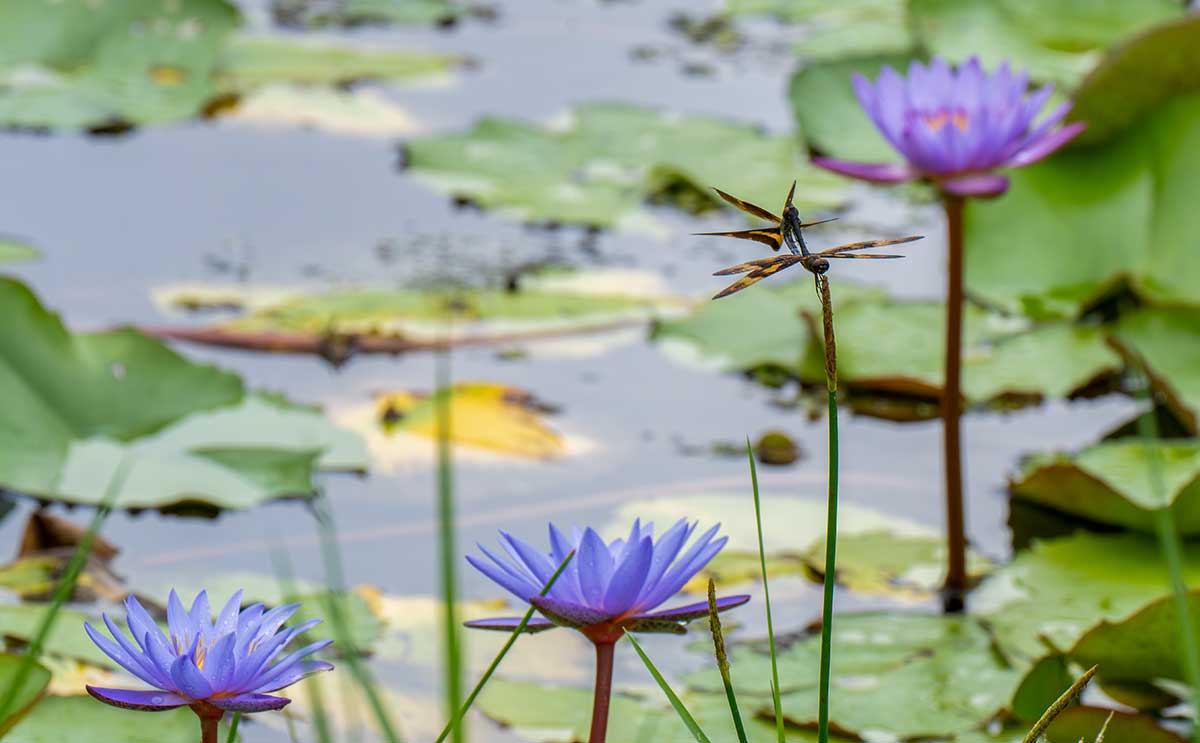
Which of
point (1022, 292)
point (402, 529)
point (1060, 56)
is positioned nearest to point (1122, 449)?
point (1022, 292)

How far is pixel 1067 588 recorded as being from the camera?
1302mm

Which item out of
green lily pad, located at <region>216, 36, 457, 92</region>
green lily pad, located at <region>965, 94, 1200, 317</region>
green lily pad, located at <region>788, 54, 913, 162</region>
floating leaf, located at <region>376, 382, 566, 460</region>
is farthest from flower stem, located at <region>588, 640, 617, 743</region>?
green lily pad, located at <region>216, 36, 457, 92</region>

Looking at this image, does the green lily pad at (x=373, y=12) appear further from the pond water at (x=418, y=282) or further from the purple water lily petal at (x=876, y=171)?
the purple water lily petal at (x=876, y=171)

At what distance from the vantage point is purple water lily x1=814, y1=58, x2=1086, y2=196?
118cm

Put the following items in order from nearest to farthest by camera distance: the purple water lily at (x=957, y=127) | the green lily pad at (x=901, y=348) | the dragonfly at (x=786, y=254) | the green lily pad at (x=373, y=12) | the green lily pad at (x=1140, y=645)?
the dragonfly at (x=786, y=254) < the green lily pad at (x=1140, y=645) < the purple water lily at (x=957, y=127) < the green lily pad at (x=901, y=348) < the green lily pad at (x=373, y=12)

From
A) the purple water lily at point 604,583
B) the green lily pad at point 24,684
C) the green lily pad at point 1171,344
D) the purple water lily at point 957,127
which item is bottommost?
the green lily pad at point 1171,344

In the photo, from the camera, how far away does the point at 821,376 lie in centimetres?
174

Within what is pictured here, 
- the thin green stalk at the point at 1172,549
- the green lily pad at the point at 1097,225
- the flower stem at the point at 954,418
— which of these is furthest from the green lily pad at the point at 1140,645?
the green lily pad at the point at 1097,225

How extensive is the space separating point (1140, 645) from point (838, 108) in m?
1.43

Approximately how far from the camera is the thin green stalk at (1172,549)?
77cm

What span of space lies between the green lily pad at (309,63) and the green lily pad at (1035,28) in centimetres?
90

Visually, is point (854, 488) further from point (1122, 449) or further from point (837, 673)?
point (837, 673)

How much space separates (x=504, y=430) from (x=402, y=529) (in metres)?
0.22

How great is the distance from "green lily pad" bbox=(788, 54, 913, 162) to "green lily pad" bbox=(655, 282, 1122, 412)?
0.46 m
